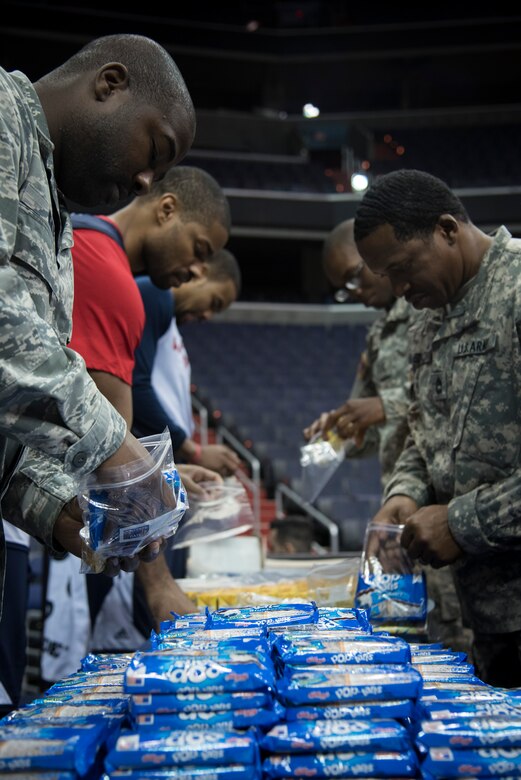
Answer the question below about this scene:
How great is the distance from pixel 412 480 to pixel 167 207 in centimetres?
101

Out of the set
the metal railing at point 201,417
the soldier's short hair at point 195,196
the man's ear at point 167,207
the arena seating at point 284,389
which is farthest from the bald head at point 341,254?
the metal railing at point 201,417

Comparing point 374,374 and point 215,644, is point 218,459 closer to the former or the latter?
point 374,374

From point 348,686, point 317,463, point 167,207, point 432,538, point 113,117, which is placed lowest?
point 348,686

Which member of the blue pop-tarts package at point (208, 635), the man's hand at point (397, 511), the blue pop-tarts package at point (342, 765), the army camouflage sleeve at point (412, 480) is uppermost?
the army camouflage sleeve at point (412, 480)

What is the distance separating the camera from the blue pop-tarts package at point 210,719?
0.85 meters

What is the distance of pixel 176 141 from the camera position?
1318 mm

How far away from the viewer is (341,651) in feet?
3.22

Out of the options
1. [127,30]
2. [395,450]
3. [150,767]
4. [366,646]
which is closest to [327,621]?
[366,646]

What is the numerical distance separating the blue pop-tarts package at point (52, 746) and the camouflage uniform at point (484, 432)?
996 mm

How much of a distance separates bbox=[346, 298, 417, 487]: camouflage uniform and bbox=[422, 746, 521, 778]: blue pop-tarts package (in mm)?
1892

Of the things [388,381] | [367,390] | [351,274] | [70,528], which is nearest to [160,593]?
[70,528]

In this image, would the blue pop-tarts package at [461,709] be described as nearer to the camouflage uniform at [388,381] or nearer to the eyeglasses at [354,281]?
the camouflage uniform at [388,381]

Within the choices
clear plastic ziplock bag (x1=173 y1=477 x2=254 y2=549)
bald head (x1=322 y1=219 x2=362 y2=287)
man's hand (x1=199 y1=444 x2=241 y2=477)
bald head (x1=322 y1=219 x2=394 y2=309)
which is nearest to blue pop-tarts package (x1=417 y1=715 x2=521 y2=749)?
clear plastic ziplock bag (x1=173 y1=477 x2=254 y2=549)

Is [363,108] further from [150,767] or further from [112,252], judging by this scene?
[150,767]
